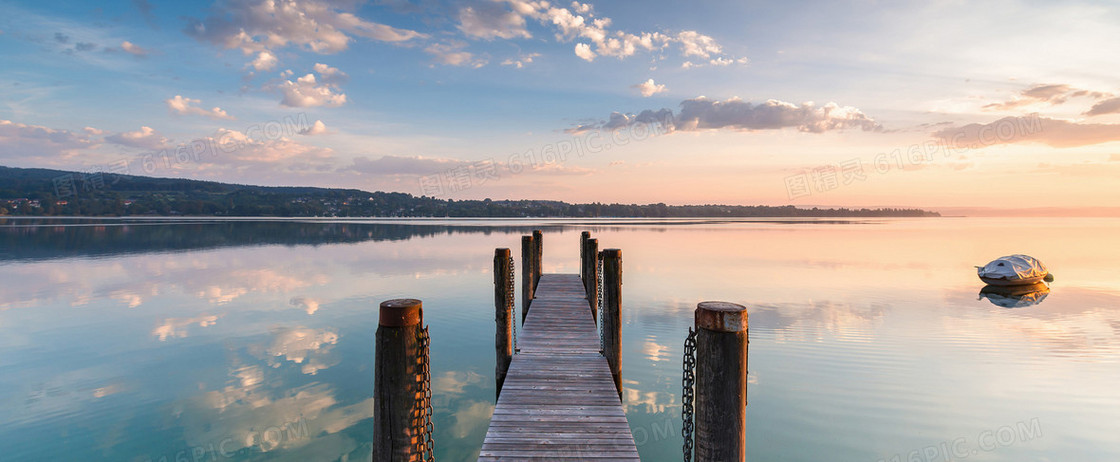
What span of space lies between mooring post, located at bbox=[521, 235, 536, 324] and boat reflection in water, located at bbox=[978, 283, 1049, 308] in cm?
2387

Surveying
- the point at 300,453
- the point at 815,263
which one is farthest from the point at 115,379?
the point at 815,263

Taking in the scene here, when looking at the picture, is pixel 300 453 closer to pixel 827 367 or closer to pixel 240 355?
pixel 240 355

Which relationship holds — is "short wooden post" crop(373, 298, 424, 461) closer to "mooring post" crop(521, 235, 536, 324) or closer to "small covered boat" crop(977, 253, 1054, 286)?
"mooring post" crop(521, 235, 536, 324)

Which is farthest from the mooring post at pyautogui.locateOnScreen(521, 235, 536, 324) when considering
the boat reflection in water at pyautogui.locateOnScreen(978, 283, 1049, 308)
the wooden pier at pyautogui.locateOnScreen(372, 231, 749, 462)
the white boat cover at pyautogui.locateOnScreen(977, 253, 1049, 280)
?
the white boat cover at pyautogui.locateOnScreen(977, 253, 1049, 280)

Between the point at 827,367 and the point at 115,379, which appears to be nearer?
the point at 115,379

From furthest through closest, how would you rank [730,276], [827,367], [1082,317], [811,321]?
[730,276] < [1082,317] < [811,321] < [827,367]

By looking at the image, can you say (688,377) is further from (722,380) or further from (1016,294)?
(1016,294)

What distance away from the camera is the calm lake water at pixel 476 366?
9164 millimetres

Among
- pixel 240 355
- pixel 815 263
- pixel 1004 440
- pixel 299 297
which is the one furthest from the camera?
pixel 815 263

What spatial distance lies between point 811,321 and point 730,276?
12943 millimetres

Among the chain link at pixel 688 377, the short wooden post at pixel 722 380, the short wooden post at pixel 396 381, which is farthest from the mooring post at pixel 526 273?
the short wooden post at pixel 722 380

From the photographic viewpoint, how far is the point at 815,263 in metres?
38.3

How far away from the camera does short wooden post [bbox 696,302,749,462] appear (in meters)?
3.76

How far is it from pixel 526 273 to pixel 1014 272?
30030 mm
